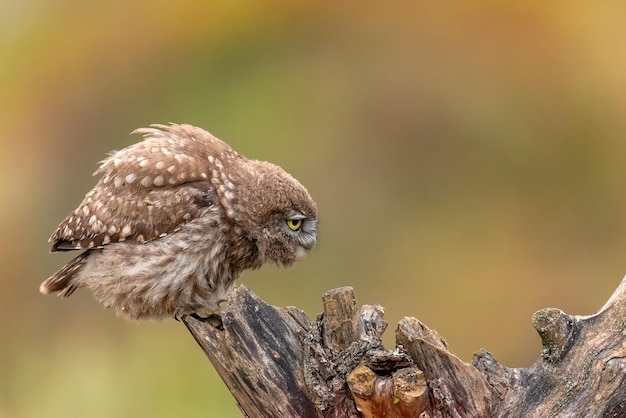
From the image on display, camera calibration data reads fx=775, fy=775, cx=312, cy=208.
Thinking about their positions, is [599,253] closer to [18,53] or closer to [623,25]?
[623,25]

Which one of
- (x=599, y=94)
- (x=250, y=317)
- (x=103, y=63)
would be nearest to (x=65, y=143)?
(x=103, y=63)

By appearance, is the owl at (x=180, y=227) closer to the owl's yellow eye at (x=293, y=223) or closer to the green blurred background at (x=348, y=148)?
the owl's yellow eye at (x=293, y=223)

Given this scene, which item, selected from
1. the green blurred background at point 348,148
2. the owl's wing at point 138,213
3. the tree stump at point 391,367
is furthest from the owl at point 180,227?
the green blurred background at point 348,148

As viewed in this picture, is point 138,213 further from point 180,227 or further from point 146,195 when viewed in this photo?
point 180,227

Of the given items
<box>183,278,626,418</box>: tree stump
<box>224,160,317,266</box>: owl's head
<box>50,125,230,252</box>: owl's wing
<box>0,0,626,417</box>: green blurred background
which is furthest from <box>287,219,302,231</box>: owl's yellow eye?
<box>0,0,626,417</box>: green blurred background

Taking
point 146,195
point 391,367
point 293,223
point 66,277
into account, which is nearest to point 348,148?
point 293,223

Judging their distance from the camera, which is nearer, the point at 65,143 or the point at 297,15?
the point at 65,143

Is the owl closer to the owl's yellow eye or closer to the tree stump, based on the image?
the owl's yellow eye
